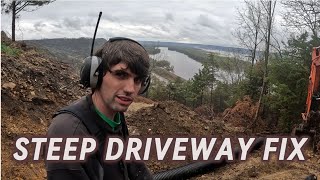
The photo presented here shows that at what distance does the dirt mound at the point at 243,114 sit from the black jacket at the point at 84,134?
18.0 metres

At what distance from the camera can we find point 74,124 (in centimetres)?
165

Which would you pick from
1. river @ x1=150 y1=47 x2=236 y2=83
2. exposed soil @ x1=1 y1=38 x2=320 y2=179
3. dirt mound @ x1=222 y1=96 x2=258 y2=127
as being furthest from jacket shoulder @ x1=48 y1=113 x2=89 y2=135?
river @ x1=150 y1=47 x2=236 y2=83

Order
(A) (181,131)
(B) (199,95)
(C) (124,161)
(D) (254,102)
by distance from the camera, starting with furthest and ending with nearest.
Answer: (B) (199,95) → (D) (254,102) → (A) (181,131) → (C) (124,161)

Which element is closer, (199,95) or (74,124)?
(74,124)

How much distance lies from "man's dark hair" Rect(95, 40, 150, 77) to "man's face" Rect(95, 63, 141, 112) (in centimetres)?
3

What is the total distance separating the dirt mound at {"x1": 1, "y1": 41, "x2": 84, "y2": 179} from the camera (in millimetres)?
7504

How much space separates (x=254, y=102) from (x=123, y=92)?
1999 cm

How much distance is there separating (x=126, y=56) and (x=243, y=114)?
18.8 meters

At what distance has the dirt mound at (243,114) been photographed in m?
19.6

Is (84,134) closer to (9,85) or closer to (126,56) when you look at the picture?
(126,56)

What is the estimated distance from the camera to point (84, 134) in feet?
5.53

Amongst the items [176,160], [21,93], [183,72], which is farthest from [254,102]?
[183,72]

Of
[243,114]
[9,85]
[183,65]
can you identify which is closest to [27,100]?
[9,85]

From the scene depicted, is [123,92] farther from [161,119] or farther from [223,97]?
[223,97]
